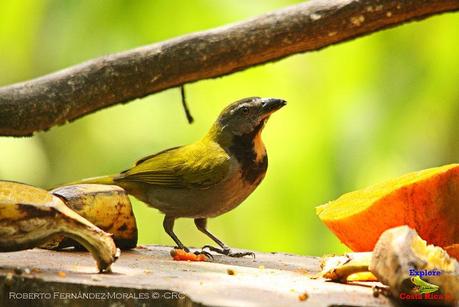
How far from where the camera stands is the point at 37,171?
23.7 feet

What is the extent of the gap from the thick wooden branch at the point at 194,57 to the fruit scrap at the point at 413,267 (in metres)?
1.43

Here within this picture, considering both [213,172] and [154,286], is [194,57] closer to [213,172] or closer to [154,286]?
[213,172]

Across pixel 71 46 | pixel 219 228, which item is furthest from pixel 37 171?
pixel 219 228

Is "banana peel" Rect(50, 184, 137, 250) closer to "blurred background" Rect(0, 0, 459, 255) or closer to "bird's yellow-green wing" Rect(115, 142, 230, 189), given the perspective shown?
"bird's yellow-green wing" Rect(115, 142, 230, 189)

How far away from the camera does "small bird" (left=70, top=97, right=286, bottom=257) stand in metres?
4.13

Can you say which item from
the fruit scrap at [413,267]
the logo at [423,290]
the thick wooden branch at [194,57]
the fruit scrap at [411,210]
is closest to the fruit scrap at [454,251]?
the fruit scrap at [411,210]

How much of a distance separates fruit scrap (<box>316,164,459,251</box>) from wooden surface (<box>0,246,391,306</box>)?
1.00ft

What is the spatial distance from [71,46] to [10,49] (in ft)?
2.46

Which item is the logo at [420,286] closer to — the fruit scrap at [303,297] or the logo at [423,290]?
the logo at [423,290]

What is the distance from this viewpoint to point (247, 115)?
13.9ft

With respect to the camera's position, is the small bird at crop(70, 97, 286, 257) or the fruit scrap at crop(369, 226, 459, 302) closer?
the fruit scrap at crop(369, 226, 459, 302)

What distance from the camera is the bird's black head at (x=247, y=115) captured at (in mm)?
4188

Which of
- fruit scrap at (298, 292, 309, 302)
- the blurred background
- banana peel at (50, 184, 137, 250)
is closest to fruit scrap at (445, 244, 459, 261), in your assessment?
fruit scrap at (298, 292, 309, 302)

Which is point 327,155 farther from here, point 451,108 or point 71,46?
point 71,46
